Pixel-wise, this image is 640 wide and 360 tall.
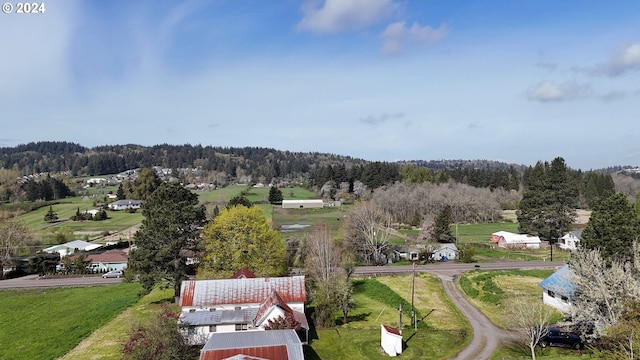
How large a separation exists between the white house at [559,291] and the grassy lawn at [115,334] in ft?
118

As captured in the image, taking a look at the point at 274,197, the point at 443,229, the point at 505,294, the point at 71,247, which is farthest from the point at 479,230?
the point at 71,247

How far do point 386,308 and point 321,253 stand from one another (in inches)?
338

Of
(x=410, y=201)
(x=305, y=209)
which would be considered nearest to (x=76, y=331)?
(x=410, y=201)

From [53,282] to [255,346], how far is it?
145 ft

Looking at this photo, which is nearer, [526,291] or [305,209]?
[526,291]

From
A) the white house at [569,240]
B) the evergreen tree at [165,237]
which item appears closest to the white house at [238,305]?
the evergreen tree at [165,237]

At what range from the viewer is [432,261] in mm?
66188

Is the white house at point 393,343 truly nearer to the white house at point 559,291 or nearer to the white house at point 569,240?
the white house at point 559,291

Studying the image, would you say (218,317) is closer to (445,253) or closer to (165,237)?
(165,237)

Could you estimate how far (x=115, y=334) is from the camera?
120ft

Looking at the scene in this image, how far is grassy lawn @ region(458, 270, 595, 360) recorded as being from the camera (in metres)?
30.1

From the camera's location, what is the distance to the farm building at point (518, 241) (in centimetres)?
7719

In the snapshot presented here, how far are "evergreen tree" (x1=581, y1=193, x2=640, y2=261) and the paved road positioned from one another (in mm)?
56900

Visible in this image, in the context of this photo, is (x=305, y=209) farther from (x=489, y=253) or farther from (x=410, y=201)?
(x=489, y=253)
